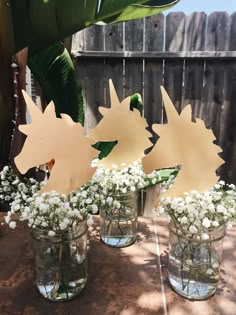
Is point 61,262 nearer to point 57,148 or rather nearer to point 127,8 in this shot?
point 57,148

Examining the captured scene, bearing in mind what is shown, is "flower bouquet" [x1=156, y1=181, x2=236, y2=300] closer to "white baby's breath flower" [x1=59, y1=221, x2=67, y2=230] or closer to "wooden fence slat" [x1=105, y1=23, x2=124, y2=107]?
"white baby's breath flower" [x1=59, y1=221, x2=67, y2=230]

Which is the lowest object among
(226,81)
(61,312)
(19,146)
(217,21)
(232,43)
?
(61,312)

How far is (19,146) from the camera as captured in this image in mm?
1032

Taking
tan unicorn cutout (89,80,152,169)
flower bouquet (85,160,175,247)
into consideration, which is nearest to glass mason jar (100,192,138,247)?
flower bouquet (85,160,175,247)

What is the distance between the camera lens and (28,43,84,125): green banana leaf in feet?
4.05

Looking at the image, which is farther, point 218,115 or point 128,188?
point 218,115

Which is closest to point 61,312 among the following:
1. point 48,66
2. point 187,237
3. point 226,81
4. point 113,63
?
point 187,237

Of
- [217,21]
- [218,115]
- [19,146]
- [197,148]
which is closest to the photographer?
[197,148]

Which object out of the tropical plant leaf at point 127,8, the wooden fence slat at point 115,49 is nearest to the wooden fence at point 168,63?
the wooden fence slat at point 115,49

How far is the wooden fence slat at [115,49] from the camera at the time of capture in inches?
77.9

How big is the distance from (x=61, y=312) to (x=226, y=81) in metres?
1.71

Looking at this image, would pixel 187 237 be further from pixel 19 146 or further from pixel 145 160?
pixel 19 146

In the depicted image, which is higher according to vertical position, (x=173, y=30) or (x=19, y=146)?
(x=173, y=30)

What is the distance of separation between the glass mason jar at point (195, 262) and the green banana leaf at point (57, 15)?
25.0 inches
